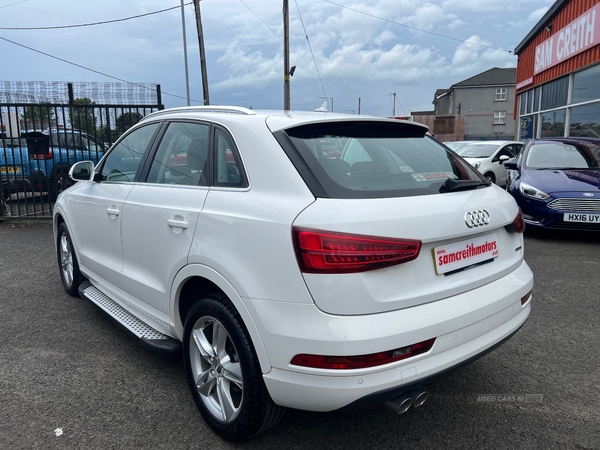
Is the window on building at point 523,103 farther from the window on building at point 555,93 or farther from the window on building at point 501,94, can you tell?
the window on building at point 501,94

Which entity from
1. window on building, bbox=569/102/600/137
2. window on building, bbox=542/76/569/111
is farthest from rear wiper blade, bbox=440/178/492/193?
window on building, bbox=542/76/569/111

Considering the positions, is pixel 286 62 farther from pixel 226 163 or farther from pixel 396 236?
pixel 396 236

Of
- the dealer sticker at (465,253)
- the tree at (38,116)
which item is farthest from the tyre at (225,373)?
the tree at (38,116)

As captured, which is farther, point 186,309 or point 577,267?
point 577,267

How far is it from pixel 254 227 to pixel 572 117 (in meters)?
16.1

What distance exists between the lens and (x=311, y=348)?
1991mm

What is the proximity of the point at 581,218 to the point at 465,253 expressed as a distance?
531 cm

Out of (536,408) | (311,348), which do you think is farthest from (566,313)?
(311,348)

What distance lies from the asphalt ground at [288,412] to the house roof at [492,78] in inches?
2202

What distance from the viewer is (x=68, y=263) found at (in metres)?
4.68

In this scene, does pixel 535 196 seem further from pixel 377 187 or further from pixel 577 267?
pixel 377 187

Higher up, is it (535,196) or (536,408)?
(535,196)

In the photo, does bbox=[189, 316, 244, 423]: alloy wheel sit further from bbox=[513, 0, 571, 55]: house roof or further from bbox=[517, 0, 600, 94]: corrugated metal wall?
bbox=[513, 0, 571, 55]: house roof

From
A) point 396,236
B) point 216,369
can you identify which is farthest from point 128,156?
point 396,236
